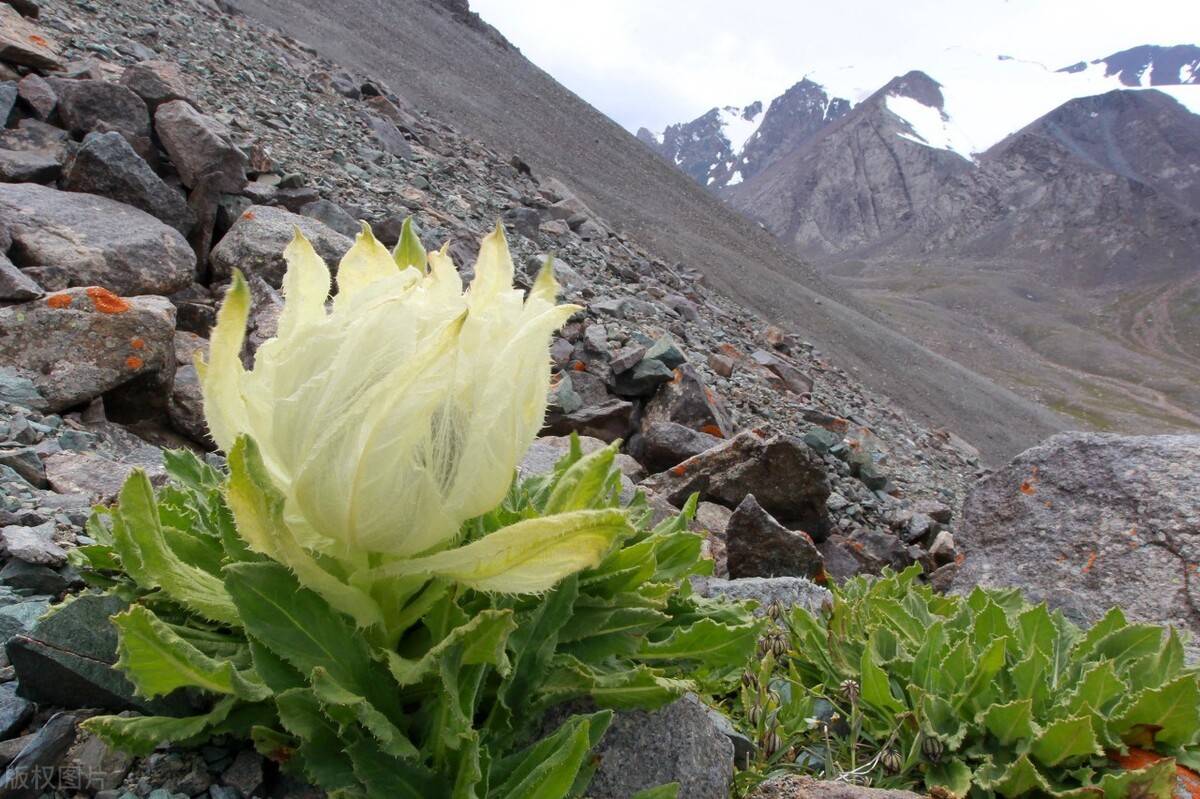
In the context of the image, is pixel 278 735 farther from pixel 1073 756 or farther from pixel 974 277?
pixel 974 277

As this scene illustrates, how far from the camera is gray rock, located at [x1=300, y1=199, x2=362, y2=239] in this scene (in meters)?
9.78

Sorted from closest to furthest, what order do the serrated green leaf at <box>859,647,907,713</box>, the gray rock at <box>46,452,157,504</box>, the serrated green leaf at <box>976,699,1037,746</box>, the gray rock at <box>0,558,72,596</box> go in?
the gray rock at <box>0,558,72,596</box> < the serrated green leaf at <box>976,699,1037,746</box> < the serrated green leaf at <box>859,647,907,713</box> < the gray rock at <box>46,452,157,504</box>

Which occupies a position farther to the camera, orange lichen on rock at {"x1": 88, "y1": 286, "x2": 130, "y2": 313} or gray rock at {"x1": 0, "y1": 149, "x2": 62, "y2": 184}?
gray rock at {"x1": 0, "y1": 149, "x2": 62, "y2": 184}

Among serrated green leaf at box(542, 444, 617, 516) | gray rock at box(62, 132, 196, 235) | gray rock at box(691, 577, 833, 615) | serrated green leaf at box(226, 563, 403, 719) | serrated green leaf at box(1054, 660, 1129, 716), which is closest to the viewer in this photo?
serrated green leaf at box(226, 563, 403, 719)

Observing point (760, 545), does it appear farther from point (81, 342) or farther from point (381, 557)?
point (81, 342)

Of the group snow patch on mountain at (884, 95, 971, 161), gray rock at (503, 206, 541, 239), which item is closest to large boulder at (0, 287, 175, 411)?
gray rock at (503, 206, 541, 239)

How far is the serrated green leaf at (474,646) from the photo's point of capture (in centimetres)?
163

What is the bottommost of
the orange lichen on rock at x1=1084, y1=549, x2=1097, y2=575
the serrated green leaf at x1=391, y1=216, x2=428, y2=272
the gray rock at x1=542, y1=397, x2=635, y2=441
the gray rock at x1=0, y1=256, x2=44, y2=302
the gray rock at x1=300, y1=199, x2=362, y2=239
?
the gray rock at x1=542, y1=397, x2=635, y2=441

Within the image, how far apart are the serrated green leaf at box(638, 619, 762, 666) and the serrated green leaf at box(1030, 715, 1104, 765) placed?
1089mm

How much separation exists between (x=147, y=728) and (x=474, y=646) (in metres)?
0.79

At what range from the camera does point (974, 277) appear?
377 feet

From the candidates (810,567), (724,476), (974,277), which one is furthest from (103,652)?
(974,277)

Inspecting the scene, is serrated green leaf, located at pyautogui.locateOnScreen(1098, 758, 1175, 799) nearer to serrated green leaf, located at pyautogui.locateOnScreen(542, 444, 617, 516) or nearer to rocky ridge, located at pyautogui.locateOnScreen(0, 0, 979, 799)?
rocky ridge, located at pyautogui.locateOnScreen(0, 0, 979, 799)

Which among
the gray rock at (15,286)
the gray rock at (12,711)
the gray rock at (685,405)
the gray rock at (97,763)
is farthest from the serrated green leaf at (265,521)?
the gray rock at (685,405)
